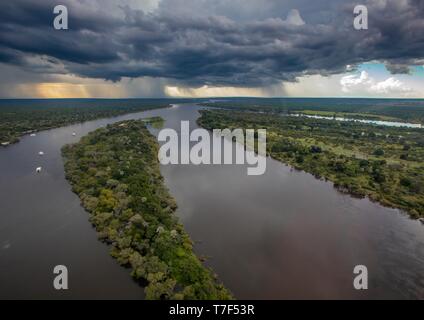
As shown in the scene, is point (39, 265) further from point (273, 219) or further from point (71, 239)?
point (273, 219)

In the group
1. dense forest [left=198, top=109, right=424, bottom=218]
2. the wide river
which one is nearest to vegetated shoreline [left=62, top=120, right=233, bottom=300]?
the wide river

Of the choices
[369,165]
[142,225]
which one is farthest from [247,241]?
[369,165]

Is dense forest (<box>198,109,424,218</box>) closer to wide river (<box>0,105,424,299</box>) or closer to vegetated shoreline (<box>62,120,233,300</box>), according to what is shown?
wide river (<box>0,105,424,299</box>)

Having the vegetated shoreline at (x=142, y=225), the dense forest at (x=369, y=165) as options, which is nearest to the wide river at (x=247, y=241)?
the vegetated shoreline at (x=142, y=225)

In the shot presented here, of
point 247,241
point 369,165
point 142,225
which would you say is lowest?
point 247,241

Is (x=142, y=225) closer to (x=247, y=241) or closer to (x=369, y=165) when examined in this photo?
(x=247, y=241)

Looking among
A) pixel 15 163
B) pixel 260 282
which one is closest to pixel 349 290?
pixel 260 282
